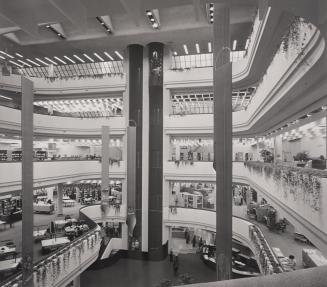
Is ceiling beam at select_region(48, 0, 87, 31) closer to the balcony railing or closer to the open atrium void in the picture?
the open atrium void

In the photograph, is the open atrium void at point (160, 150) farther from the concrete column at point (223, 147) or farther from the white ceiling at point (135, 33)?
the concrete column at point (223, 147)

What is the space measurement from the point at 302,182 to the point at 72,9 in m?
4.57

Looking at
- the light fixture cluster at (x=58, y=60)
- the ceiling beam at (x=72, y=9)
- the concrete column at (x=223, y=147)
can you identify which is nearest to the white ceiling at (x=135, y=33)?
the light fixture cluster at (x=58, y=60)

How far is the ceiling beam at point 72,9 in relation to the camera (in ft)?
4.58

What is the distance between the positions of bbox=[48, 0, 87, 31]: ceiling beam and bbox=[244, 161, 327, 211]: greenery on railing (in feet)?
12.8

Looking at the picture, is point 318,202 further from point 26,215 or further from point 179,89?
point 179,89

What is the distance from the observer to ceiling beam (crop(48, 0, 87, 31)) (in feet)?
4.58

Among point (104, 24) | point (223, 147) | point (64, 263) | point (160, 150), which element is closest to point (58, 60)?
point (104, 24)

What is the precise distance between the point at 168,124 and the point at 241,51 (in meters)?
5.56

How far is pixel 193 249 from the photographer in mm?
15539

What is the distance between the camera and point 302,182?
482cm

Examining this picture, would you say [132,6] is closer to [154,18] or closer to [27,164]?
[27,164]

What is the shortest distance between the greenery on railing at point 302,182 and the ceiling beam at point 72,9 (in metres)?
3.90

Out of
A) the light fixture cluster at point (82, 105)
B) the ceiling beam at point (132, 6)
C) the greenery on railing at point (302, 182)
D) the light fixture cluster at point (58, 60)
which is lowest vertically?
the greenery on railing at point (302, 182)
